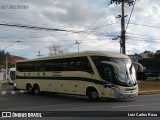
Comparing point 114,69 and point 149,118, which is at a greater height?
point 114,69

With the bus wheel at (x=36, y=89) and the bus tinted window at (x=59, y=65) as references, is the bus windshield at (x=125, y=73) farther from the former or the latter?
the bus wheel at (x=36, y=89)

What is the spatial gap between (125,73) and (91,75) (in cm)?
226

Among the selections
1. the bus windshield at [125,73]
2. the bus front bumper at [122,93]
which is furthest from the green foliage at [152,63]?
the bus front bumper at [122,93]

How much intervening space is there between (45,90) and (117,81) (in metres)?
8.46

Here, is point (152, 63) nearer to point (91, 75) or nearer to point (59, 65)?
point (59, 65)

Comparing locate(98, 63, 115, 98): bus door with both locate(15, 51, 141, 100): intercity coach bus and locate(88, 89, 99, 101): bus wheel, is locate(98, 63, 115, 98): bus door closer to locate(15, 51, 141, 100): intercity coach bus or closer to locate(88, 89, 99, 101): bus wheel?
locate(15, 51, 141, 100): intercity coach bus

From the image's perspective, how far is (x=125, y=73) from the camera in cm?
2350

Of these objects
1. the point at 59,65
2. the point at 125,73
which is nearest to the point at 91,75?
the point at 125,73

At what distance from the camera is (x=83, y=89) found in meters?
25.0

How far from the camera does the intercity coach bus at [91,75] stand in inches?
912

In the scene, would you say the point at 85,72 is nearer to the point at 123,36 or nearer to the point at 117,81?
the point at 117,81

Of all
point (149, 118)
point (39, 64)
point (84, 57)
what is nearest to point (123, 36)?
point (39, 64)

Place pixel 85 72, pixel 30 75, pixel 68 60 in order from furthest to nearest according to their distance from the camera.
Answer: pixel 30 75 < pixel 68 60 < pixel 85 72

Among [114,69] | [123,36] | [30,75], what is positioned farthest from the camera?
[123,36]
